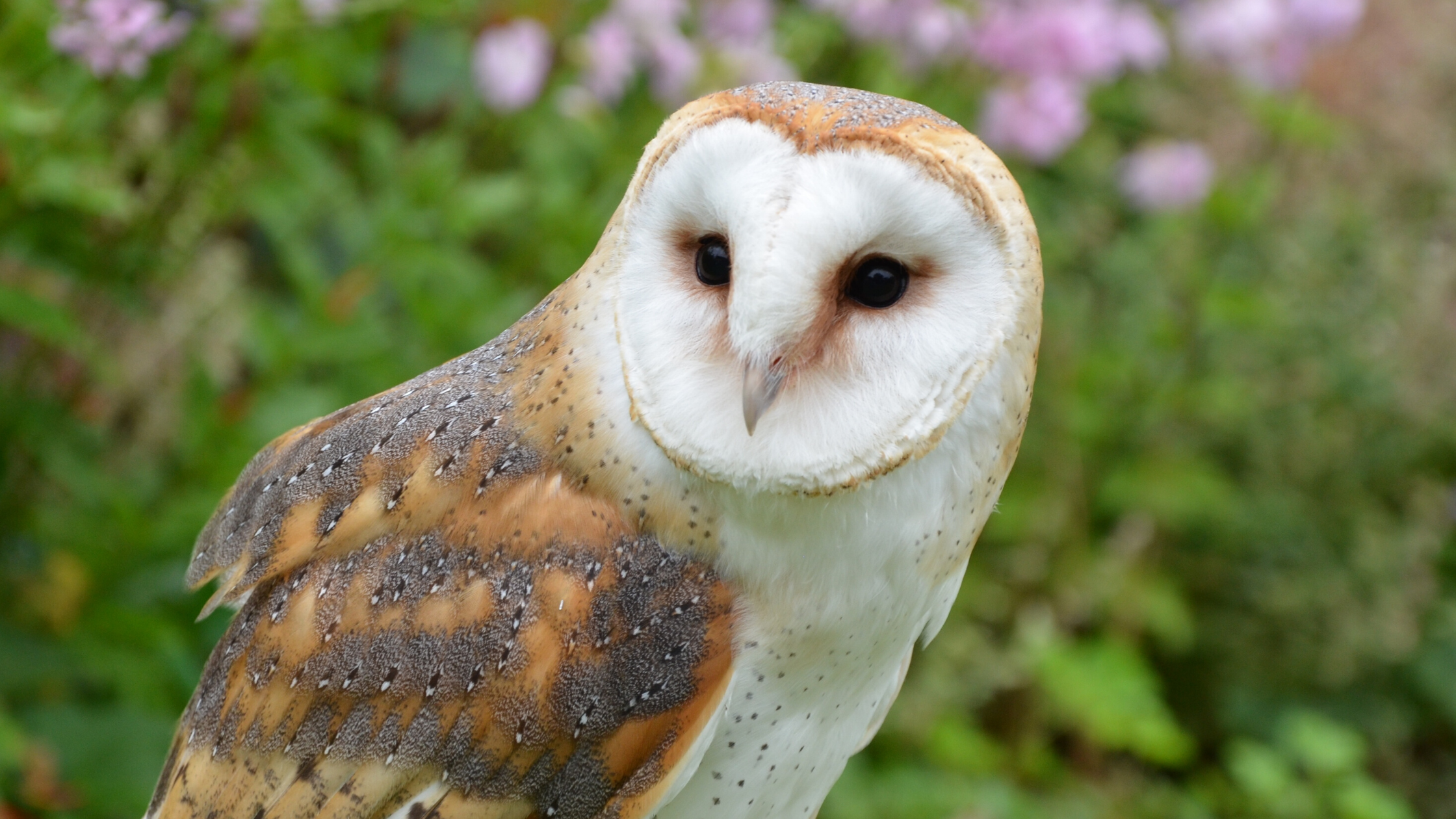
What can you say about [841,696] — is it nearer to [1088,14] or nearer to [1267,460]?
[1088,14]

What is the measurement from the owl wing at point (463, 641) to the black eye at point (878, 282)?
29cm

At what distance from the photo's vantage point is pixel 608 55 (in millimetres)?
2176

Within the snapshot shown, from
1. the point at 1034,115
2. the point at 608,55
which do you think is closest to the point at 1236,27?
the point at 1034,115

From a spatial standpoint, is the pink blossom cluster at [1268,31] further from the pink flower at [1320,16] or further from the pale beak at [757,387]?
the pale beak at [757,387]

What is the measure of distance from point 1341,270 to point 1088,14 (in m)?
1.22

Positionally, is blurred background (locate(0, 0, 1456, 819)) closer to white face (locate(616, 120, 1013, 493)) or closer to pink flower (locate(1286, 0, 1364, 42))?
pink flower (locate(1286, 0, 1364, 42))

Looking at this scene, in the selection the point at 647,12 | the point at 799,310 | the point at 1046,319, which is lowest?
the point at 1046,319

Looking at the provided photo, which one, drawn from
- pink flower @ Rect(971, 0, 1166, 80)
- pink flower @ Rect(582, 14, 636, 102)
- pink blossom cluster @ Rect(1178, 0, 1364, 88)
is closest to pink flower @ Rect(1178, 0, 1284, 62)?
pink blossom cluster @ Rect(1178, 0, 1364, 88)

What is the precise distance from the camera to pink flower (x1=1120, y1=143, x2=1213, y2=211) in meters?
3.09

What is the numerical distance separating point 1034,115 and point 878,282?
68.4 inches

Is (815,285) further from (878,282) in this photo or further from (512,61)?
(512,61)

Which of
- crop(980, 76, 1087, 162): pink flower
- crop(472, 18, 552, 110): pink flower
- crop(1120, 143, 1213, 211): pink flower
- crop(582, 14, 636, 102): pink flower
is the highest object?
crop(472, 18, 552, 110): pink flower

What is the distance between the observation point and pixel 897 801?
2.40m

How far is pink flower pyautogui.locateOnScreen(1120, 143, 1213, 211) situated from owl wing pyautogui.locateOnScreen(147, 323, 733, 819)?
235 centimetres
